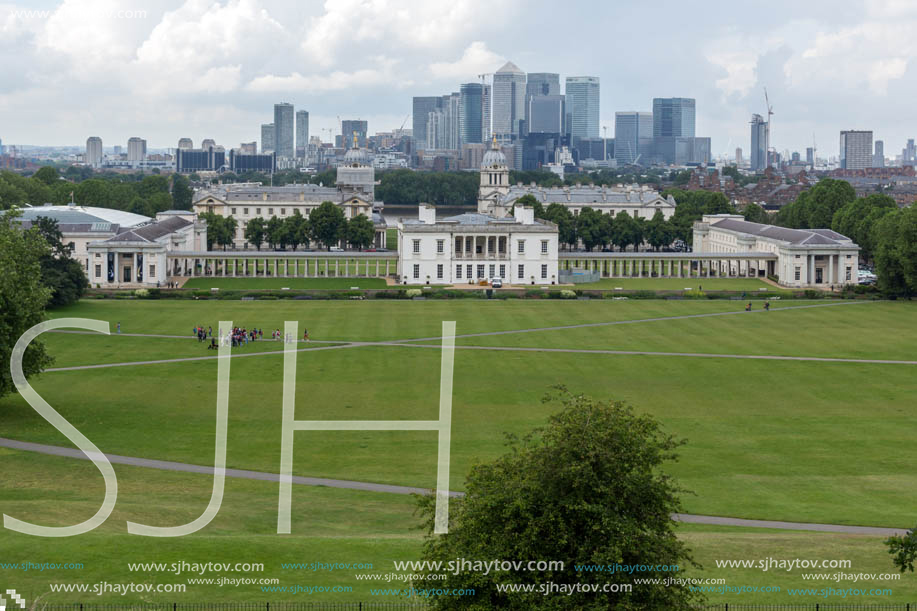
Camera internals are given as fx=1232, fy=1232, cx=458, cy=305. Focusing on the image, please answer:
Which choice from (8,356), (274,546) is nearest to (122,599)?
(274,546)

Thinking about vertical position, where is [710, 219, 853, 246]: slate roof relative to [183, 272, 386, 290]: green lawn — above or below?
above

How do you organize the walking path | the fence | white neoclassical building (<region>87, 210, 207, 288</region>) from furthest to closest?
1. white neoclassical building (<region>87, 210, 207, 288</region>)
2. the walking path
3. the fence

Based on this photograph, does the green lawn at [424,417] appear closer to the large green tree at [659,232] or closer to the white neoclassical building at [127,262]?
the white neoclassical building at [127,262]

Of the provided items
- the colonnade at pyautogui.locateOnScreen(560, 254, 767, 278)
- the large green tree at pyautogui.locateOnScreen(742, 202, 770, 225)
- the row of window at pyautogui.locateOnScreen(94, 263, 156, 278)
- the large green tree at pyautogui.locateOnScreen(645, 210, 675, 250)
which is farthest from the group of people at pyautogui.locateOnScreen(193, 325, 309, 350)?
the large green tree at pyautogui.locateOnScreen(742, 202, 770, 225)

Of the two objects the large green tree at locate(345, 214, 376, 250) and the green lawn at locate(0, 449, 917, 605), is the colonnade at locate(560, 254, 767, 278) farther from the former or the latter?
the green lawn at locate(0, 449, 917, 605)

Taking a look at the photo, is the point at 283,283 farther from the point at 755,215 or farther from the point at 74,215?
the point at 755,215

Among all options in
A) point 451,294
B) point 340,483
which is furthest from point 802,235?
point 340,483
